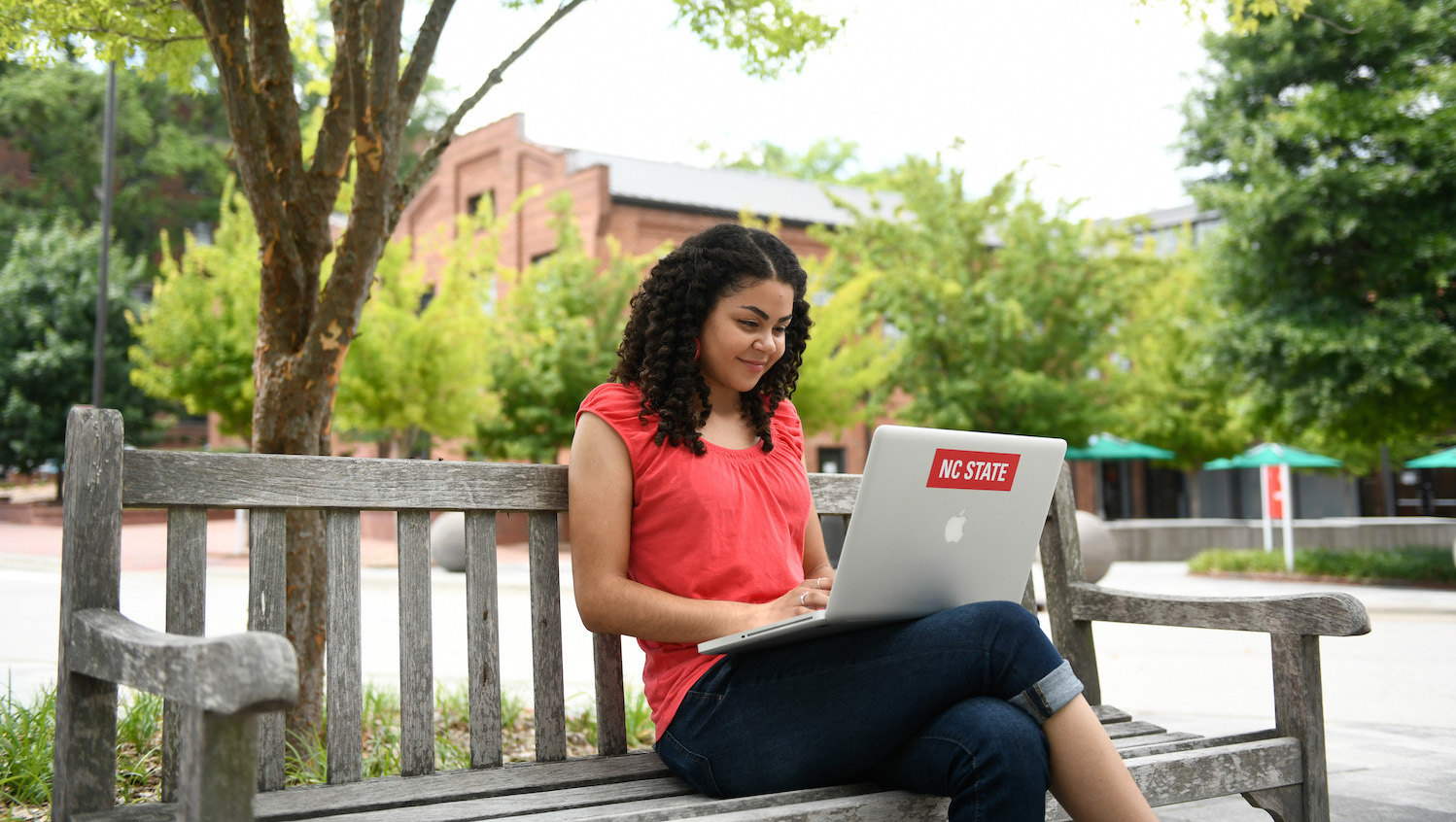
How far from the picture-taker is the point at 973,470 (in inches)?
81.5

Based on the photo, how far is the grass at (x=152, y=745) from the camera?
3.00 metres

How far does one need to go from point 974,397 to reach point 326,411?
16126mm

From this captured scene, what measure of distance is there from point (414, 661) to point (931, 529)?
1112mm

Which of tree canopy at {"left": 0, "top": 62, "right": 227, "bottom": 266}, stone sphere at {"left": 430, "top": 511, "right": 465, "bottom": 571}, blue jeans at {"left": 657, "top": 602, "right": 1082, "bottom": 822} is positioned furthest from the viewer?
tree canopy at {"left": 0, "top": 62, "right": 227, "bottom": 266}

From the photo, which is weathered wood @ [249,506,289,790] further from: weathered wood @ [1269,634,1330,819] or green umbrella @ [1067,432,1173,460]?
green umbrella @ [1067,432,1173,460]

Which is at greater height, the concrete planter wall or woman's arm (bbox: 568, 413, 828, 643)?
woman's arm (bbox: 568, 413, 828, 643)

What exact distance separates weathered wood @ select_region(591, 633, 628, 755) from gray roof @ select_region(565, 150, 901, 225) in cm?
2218

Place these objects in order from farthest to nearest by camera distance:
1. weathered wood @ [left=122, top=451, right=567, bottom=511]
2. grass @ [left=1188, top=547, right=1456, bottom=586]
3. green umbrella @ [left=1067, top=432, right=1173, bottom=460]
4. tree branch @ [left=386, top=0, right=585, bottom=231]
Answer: green umbrella @ [left=1067, top=432, right=1173, bottom=460] → grass @ [left=1188, top=547, right=1456, bottom=586] → tree branch @ [left=386, top=0, right=585, bottom=231] → weathered wood @ [left=122, top=451, right=567, bottom=511]

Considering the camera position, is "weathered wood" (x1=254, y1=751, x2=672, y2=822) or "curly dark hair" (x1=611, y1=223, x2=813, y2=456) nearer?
"weathered wood" (x1=254, y1=751, x2=672, y2=822)

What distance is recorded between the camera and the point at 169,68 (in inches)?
169

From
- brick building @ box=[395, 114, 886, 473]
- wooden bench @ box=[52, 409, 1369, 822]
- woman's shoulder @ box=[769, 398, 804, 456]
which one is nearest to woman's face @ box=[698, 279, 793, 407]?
woman's shoulder @ box=[769, 398, 804, 456]

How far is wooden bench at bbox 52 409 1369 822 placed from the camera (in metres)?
1.49

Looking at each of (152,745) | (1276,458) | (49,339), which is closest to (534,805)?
(152,745)

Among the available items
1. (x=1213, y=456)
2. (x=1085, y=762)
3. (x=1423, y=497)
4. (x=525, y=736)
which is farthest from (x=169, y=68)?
(x=1423, y=497)
